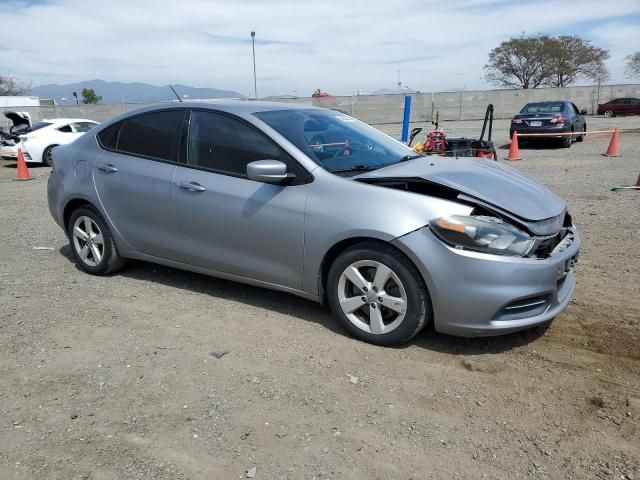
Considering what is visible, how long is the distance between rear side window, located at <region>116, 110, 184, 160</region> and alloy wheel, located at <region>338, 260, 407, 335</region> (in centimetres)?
196

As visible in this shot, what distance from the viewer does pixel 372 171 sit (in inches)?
156

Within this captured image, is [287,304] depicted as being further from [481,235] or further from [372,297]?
[481,235]

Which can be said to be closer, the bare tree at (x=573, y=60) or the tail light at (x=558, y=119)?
the tail light at (x=558, y=119)

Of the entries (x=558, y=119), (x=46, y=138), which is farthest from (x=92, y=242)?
(x=558, y=119)

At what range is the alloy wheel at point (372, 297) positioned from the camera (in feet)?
11.5

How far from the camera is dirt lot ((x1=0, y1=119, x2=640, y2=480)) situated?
8.37ft

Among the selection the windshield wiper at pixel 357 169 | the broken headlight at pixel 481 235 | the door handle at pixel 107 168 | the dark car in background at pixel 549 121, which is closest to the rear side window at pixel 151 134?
the door handle at pixel 107 168

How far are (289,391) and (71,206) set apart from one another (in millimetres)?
3278

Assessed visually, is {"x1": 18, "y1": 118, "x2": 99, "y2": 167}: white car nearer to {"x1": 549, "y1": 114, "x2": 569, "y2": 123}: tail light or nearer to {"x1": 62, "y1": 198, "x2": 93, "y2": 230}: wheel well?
{"x1": 62, "y1": 198, "x2": 93, "y2": 230}: wheel well

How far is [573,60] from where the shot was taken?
62.6 meters

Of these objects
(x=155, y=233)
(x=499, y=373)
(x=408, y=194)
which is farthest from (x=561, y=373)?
(x=155, y=233)

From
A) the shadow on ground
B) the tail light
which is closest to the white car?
the shadow on ground

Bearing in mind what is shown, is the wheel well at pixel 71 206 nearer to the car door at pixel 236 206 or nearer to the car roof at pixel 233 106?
the car roof at pixel 233 106

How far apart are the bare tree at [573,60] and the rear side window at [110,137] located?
2621 inches
